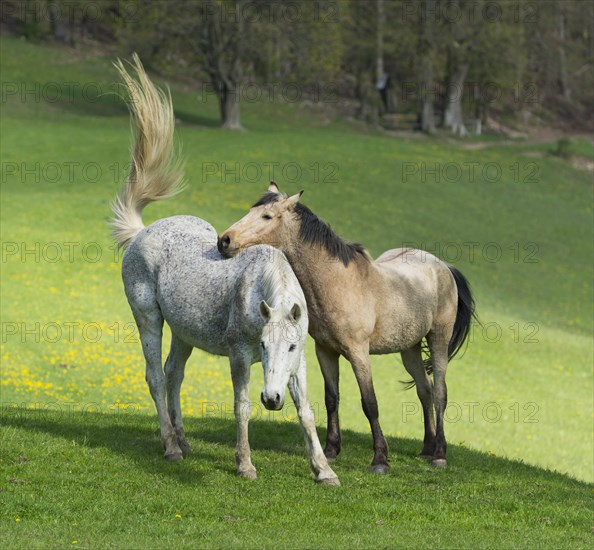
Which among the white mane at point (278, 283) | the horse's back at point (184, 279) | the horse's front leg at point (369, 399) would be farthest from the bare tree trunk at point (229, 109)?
the white mane at point (278, 283)

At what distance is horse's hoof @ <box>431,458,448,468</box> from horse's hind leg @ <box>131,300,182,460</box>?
3.12 meters

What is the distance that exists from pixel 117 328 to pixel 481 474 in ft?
42.0

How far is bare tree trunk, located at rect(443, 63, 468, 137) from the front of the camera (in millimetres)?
65125

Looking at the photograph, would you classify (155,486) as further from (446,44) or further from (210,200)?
(446,44)

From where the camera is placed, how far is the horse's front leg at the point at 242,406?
9.70 m

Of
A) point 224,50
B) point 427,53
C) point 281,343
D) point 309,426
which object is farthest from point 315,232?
point 427,53

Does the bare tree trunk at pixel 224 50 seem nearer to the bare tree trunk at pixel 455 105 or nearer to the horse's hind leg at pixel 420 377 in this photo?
the bare tree trunk at pixel 455 105

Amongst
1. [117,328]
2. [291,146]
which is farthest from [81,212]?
[291,146]

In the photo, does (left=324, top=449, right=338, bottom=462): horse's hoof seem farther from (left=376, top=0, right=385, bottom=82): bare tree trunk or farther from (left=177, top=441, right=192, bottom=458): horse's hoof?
(left=376, top=0, right=385, bottom=82): bare tree trunk

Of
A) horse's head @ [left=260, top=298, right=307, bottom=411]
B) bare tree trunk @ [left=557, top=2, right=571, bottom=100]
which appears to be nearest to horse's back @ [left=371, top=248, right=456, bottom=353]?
horse's head @ [left=260, top=298, right=307, bottom=411]

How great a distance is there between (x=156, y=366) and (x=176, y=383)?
389mm

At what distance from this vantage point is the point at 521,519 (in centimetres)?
911

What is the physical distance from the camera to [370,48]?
63.3 metres

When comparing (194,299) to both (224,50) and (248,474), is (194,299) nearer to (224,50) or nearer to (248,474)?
(248,474)
